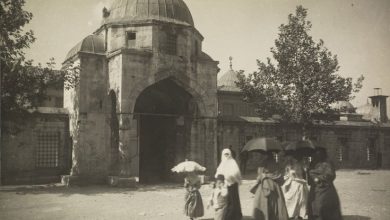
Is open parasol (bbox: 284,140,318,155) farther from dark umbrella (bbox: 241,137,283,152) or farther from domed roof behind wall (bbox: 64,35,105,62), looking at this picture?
domed roof behind wall (bbox: 64,35,105,62)

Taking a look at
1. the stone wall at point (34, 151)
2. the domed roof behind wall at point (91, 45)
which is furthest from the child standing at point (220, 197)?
the stone wall at point (34, 151)

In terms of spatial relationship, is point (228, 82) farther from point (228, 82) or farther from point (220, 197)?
point (220, 197)

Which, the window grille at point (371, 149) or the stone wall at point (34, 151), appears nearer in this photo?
the stone wall at point (34, 151)

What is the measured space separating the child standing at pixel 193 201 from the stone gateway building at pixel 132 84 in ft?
27.5

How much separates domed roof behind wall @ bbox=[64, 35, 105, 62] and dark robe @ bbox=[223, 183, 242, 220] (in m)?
13.7

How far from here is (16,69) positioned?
14.9 m

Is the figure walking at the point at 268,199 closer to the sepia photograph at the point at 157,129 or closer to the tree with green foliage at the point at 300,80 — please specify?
the sepia photograph at the point at 157,129

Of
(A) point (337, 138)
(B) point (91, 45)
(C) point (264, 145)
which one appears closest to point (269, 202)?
(C) point (264, 145)

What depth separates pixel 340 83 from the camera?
75.1 ft

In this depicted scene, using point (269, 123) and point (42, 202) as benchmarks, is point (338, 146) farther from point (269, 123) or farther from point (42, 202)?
point (42, 202)

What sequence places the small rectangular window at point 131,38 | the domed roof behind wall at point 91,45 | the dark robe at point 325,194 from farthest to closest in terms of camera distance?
1. the domed roof behind wall at point 91,45
2. the small rectangular window at point 131,38
3. the dark robe at point 325,194

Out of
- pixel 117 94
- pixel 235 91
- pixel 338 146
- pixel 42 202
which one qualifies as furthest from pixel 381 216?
pixel 235 91

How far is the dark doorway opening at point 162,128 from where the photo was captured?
2133 cm

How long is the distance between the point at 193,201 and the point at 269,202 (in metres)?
2.16
